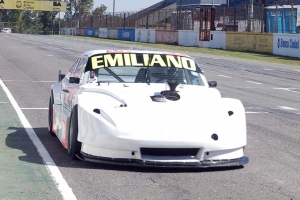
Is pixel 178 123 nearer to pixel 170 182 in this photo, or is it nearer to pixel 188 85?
pixel 170 182

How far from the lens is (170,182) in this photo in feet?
24.1

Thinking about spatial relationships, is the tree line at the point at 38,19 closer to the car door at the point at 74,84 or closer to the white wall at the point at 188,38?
the white wall at the point at 188,38

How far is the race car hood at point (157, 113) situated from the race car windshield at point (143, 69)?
0.64 m

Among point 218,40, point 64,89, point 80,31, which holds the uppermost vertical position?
point 80,31

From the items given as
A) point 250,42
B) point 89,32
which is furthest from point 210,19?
point 89,32

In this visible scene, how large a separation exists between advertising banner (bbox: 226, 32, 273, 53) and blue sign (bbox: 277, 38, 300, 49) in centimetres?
112

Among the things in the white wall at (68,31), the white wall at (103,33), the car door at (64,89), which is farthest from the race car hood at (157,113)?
the white wall at (68,31)

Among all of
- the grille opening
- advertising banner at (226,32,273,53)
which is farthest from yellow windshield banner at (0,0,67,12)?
the grille opening

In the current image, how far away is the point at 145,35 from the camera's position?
228ft

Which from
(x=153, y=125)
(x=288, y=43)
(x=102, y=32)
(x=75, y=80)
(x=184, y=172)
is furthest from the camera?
(x=102, y=32)

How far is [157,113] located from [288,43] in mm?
34515

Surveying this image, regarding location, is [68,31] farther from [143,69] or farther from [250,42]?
[143,69]

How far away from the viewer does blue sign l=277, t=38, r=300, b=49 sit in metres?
40.0

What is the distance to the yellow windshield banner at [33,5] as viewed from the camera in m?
119
